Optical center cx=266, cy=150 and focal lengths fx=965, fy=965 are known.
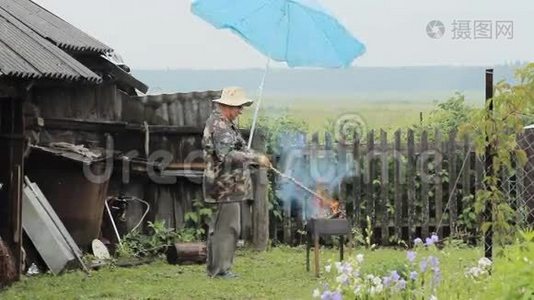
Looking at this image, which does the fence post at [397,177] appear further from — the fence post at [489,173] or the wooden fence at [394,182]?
the fence post at [489,173]

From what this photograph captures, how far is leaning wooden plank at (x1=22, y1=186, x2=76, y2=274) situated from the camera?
9250mm

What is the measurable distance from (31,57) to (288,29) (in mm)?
2681

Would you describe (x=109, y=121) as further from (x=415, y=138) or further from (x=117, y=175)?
(x=415, y=138)

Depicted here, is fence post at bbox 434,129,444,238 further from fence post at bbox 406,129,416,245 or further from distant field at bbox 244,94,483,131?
distant field at bbox 244,94,483,131

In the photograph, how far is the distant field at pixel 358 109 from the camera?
41.6ft

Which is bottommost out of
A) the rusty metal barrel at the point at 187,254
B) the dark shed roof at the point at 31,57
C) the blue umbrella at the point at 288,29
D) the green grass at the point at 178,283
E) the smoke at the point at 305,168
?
the green grass at the point at 178,283

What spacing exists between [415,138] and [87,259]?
454 centimetres

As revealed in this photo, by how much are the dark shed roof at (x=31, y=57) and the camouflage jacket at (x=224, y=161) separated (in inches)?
45.9

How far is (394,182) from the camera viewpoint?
11.8 metres

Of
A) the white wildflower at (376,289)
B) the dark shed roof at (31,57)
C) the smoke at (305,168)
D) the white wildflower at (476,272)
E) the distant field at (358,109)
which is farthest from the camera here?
the distant field at (358,109)

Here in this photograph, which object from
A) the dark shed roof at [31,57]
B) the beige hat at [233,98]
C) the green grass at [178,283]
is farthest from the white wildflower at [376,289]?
the beige hat at [233,98]

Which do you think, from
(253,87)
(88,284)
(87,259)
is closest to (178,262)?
(87,259)

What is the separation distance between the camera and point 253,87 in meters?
12.4

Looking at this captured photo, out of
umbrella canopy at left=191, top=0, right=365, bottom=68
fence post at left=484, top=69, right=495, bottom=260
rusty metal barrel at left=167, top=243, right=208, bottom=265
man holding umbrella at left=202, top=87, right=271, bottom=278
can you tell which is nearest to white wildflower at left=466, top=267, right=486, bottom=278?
fence post at left=484, top=69, right=495, bottom=260
